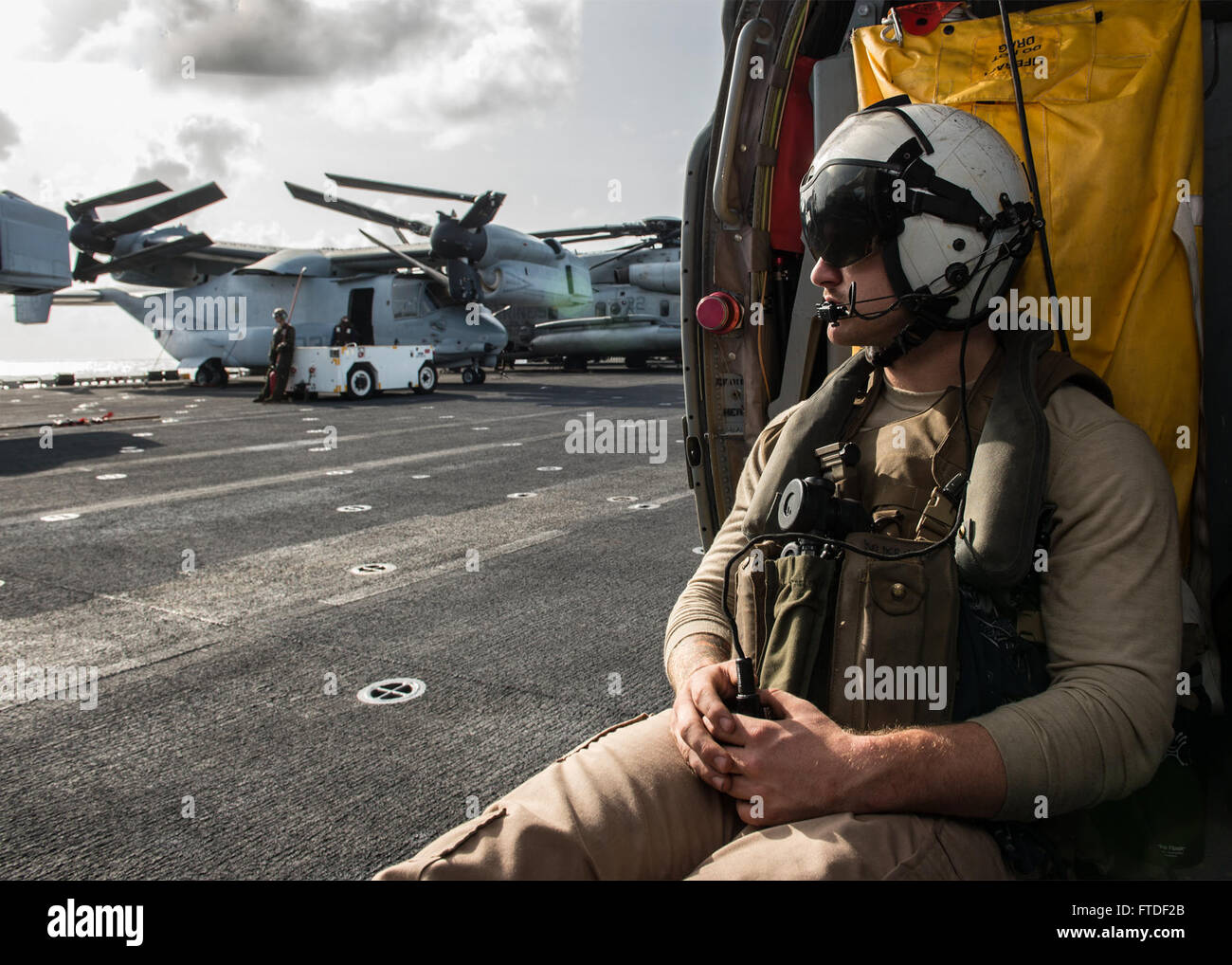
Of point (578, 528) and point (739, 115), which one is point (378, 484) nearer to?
point (578, 528)

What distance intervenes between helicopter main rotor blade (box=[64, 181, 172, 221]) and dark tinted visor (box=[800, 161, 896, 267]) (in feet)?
73.1

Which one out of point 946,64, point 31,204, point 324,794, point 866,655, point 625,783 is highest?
point 31,204

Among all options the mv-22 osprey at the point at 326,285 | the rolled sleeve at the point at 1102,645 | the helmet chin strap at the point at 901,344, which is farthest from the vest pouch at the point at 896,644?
the mv-22 osprey at the point at 326,285

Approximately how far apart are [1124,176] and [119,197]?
24035 mm

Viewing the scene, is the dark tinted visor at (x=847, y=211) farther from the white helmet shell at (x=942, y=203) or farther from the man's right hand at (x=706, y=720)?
the man's right hand at (x=706, y=720)

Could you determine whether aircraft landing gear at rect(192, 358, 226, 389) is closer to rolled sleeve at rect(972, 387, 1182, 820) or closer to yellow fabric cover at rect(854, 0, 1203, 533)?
yellow fabric cover at rect(854, 0, 1203, 533)

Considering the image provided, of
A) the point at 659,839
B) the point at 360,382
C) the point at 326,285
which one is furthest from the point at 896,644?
the point at 326,285

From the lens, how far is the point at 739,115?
316 centimetres

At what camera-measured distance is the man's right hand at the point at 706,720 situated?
58.1 inches

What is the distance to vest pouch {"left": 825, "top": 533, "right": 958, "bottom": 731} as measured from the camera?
1482 mm

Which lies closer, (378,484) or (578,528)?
(578,528)

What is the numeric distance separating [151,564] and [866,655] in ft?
16.5

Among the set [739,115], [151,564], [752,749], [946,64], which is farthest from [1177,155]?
[151,564]

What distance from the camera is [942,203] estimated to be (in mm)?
1792
